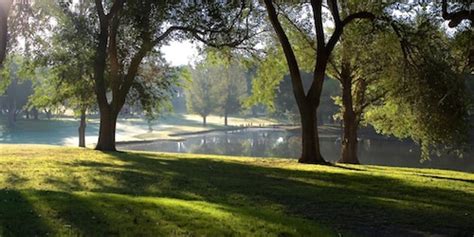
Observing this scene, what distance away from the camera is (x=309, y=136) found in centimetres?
2202

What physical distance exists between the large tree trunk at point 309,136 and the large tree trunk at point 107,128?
9946 mm

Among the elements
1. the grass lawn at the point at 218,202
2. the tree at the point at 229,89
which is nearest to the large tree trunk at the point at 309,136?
the grass lawn at the point at 218,202

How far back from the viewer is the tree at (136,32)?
Result: 22141 millimetres

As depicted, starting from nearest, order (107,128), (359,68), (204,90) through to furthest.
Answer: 1. (107,128)
2. (359,68)
3. (204,90)

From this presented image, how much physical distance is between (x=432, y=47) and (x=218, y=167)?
10.2 m

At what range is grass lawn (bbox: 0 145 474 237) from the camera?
766 cm

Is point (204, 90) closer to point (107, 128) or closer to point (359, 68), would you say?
point (107, 128)

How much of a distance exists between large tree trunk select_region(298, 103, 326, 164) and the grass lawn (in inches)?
177

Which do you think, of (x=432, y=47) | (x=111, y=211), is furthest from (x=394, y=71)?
(x=111, y=211)

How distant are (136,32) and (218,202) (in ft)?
52.0

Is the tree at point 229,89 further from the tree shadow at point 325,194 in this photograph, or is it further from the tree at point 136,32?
the tree shadow at point 325,194

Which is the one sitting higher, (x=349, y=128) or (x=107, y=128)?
(x=349, y=128)

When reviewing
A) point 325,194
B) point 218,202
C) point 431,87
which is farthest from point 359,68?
point 218,202

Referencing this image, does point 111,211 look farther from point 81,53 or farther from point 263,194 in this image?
point 81,53
